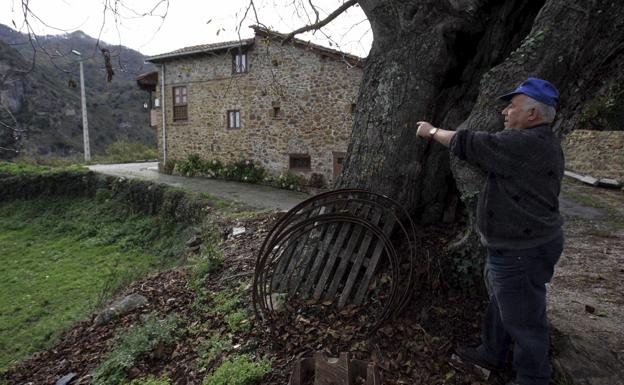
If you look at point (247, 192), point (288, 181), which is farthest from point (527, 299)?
point (288, 181)

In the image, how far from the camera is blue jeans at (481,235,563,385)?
2.34m

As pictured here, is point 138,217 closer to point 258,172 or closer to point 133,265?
point 133,265

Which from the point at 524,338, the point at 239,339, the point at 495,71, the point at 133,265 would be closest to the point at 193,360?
the point at 239,339

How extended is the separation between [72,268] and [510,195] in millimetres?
10202

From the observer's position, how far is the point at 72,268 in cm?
958

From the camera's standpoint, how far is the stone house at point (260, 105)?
1388 cm

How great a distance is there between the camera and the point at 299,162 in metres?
15.1

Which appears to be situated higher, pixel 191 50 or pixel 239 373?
pixel 191 50

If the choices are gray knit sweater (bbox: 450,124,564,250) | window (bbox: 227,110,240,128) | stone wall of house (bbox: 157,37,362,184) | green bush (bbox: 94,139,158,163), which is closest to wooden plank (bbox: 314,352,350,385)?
gray knit sweater (bbox: 450,124,564,250)

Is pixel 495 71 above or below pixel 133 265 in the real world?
above

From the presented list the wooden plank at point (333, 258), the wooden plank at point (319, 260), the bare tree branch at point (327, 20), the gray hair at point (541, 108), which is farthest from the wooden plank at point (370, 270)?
the bare tree branch at point (327, 20)

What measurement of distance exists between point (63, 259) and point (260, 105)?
8.55m

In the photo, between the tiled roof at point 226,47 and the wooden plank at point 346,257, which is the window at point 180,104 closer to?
the tiled roof at point 226,47

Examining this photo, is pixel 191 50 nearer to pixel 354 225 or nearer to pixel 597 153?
pixel 597 153
